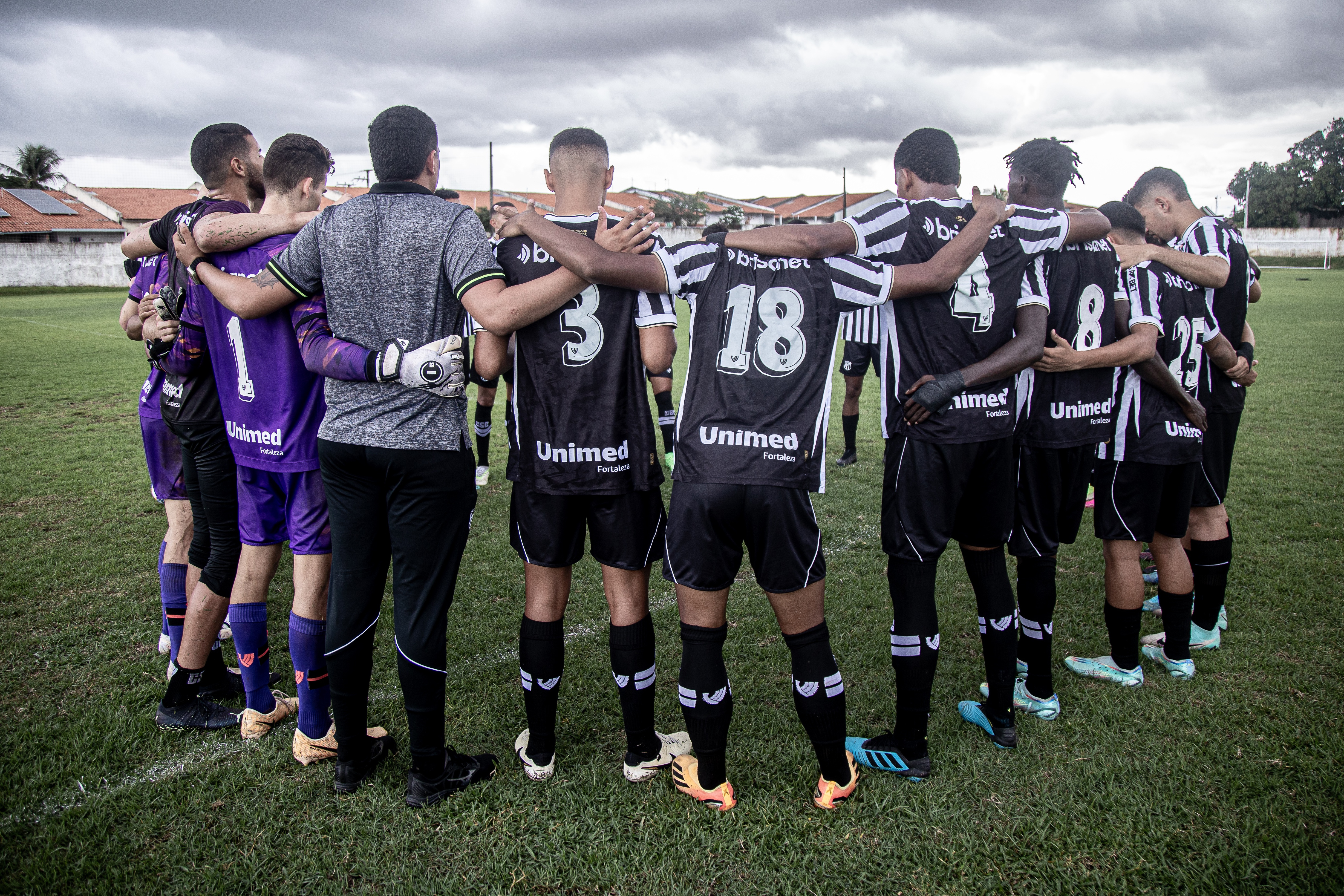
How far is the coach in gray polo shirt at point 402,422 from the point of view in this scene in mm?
2682

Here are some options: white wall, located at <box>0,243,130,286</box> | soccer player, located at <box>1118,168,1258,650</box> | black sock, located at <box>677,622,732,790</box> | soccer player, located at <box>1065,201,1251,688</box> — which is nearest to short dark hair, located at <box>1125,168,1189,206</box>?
soccer player, located at <box>1118,168,1258,650</box>

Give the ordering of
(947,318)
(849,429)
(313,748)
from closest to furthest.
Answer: (947,318)
(313,748)
(849,429)

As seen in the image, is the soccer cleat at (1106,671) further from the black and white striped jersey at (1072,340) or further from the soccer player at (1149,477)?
the black and white striped jersey at (1072,340)

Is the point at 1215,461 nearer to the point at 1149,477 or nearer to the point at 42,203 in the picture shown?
the point at 1149,477

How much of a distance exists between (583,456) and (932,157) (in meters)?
1.86

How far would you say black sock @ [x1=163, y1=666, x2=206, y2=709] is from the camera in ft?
11.2

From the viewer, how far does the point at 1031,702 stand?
3508 millimetres

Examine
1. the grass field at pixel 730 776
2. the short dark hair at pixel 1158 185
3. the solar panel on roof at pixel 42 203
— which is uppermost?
the solar panel on roof at pixel 42 203

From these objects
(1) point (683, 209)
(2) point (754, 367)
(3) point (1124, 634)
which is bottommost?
(3) point (1124, 634)

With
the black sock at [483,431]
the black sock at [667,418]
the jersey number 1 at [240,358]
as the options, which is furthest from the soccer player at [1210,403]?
the black sock at [483,431]

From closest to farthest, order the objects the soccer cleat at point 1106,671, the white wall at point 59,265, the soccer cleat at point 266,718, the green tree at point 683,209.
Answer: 1. the soccer cleat at point 266,718
2. the soccer cleat at point 1106,671
3. the white wall at point 59,265
4. the green tree at point 683,209

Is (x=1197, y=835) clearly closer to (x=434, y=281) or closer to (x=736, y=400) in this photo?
(x=736, y=400)

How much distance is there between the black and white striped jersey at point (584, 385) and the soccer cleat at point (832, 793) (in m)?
1.31

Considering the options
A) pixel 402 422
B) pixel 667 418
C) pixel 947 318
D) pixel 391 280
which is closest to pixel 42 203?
pixel 667 418
